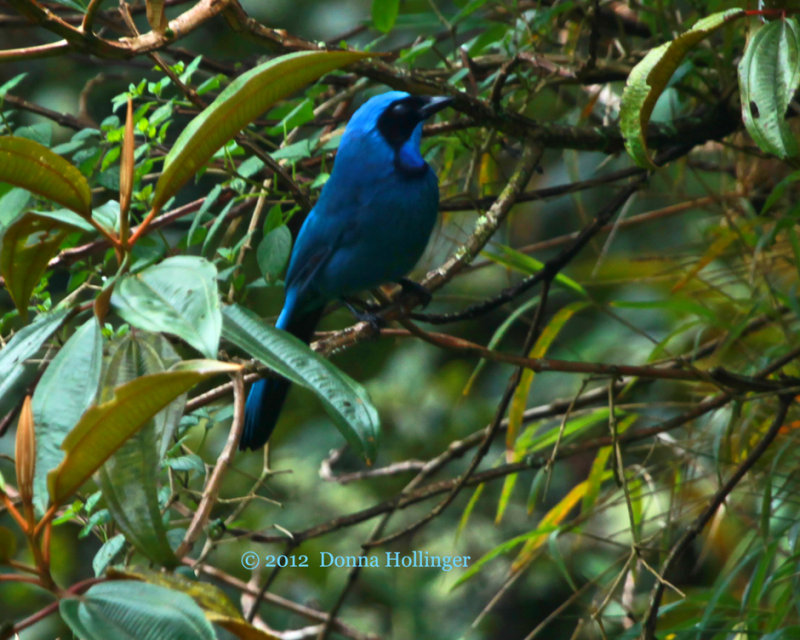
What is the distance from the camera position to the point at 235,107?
1.15 metres

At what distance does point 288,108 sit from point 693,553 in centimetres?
258

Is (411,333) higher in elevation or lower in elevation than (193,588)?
lower

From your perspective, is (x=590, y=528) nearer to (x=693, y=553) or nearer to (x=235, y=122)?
(x=693, y=553)

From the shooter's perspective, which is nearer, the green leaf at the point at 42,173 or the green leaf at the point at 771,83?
the green leaf at the point at 42,173

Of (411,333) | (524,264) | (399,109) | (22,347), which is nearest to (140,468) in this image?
(22,347)

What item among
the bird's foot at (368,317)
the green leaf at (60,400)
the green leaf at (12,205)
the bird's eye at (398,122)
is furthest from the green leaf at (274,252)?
the bird's eye at (398,122)

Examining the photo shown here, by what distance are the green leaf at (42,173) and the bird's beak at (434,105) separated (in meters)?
1.33

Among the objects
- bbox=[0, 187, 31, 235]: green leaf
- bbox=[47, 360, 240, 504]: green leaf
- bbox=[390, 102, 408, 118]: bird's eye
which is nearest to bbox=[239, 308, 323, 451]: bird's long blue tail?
bbox=[0, 187, 31, 235]: green leaf

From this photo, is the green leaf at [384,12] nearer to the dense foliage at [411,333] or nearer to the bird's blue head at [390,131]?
the dense foliage at [411,333]

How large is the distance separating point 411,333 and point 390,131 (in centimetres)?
97

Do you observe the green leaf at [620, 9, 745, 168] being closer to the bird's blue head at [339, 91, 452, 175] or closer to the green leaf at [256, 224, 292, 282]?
the green leaf at [256, 224, 292, 282]

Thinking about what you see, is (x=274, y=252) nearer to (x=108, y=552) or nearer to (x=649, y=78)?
(x=108, y=552)

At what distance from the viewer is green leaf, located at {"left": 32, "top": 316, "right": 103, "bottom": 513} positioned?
3.47 ft

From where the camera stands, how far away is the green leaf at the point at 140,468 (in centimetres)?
108
